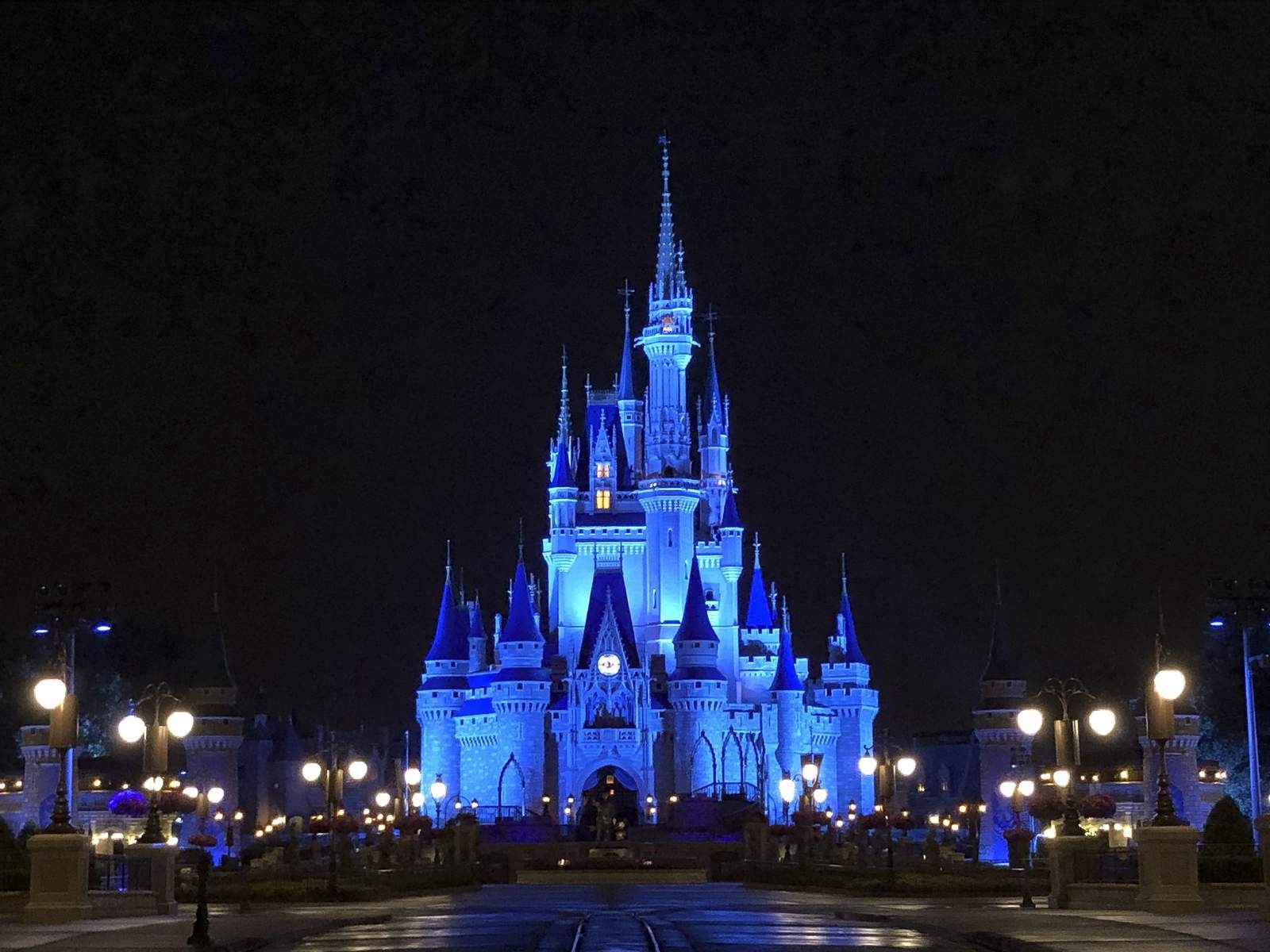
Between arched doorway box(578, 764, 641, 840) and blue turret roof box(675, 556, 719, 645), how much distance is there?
302 inches

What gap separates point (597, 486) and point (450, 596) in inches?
425

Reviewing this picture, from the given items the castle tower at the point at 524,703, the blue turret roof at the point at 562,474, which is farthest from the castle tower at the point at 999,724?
the blue turret roof at the point at 562,474

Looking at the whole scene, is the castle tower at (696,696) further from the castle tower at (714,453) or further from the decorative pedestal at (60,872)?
the decorative pedestal at (60,872)

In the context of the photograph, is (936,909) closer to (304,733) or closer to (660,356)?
(660,356)

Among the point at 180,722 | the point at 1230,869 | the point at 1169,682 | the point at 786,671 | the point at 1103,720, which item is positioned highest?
the point at 786,671

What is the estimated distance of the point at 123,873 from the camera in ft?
116

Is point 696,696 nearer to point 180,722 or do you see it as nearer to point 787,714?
point 787,714

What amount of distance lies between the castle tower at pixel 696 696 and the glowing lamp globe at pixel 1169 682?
77.0 meters

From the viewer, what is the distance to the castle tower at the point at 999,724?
9669 cm

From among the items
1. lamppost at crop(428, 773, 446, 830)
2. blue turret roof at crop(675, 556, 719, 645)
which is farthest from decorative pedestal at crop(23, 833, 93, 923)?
blue turret roof at crop(675, 556, 719, 645)

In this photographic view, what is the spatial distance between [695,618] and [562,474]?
14427 millimetres

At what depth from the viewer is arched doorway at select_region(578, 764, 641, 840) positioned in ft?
342

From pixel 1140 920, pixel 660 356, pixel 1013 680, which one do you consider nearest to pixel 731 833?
pixel 1013 680

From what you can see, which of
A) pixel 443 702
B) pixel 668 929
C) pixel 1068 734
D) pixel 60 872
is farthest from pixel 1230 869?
pixel 443 702
